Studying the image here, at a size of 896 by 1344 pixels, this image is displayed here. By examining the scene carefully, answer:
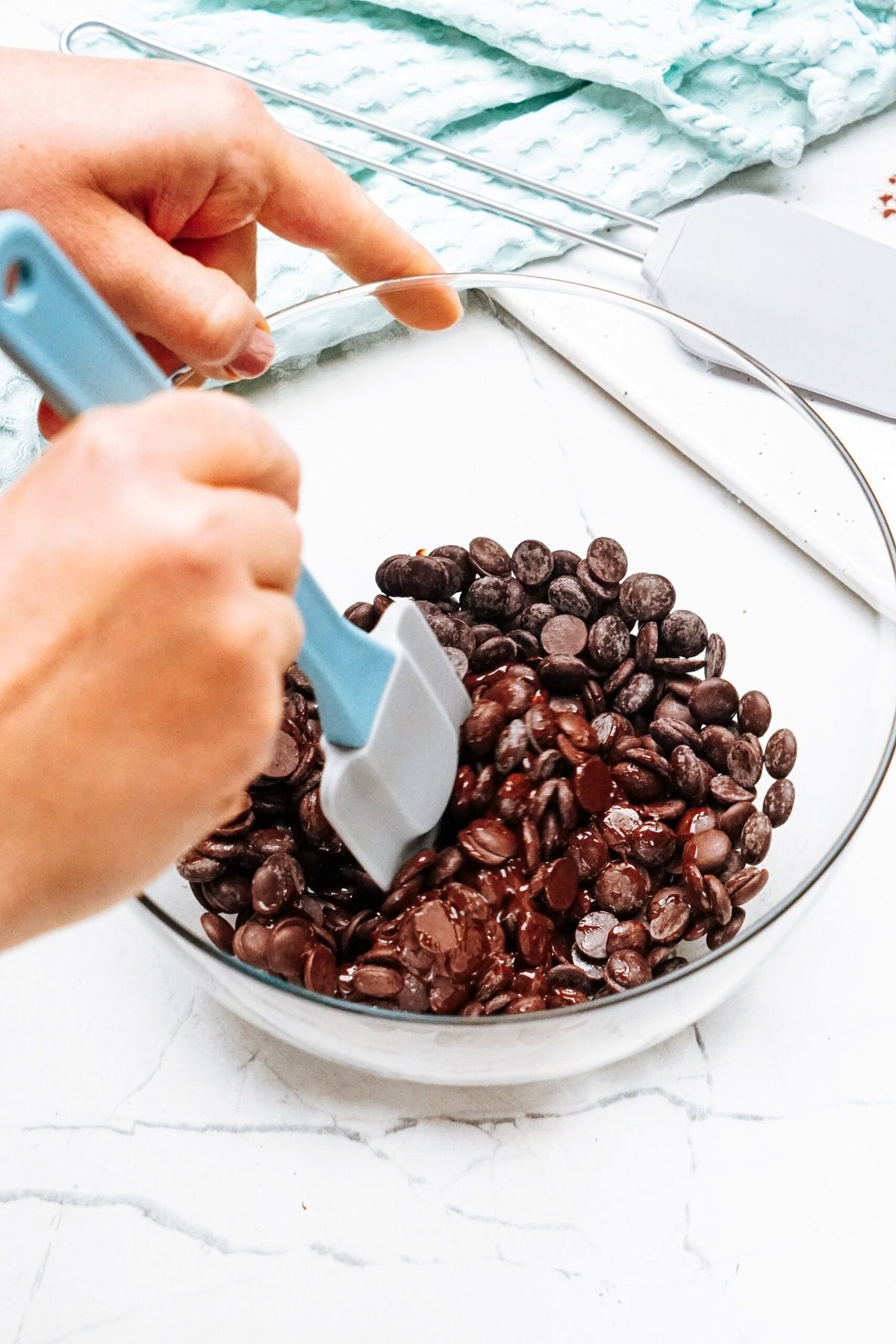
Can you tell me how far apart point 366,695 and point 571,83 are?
0.93m

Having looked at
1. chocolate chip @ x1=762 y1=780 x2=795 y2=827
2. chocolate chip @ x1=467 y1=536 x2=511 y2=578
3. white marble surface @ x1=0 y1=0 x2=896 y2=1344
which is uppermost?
chocolate chip @ x1=467 y1=536 x2=511 y2=578

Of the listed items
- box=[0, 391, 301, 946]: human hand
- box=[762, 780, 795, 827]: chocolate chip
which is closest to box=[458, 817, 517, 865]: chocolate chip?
box=[762, 780, 795, 827]: chocolate chip

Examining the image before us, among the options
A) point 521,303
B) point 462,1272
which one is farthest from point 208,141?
point 462,1272

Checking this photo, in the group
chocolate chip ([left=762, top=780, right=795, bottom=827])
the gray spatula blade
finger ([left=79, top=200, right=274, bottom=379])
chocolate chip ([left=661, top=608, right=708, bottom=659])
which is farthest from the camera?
the gray spatula blade

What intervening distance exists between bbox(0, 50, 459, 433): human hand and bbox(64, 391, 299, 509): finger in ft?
0.98

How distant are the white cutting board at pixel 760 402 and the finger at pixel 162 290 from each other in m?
0.42

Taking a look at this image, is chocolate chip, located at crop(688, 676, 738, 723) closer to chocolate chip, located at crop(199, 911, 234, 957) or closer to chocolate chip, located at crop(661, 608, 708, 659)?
chocolate chip, located at crop(661, 608, 708, 659)

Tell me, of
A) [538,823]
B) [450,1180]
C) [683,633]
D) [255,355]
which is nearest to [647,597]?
[683,633]

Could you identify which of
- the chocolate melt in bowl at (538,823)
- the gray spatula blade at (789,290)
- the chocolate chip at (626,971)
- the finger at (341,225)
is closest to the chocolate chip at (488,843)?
the chocolate melt in bowl at (538,823)

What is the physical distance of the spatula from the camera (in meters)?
0.54

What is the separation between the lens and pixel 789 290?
117cm

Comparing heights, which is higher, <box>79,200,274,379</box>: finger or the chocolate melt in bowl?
<box>79,200,274,379</box>: finger

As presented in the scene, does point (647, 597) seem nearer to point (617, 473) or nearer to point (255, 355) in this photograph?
point (617, 473)

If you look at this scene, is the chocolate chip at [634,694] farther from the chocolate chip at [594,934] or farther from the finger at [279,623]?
the finger at [279,623]
